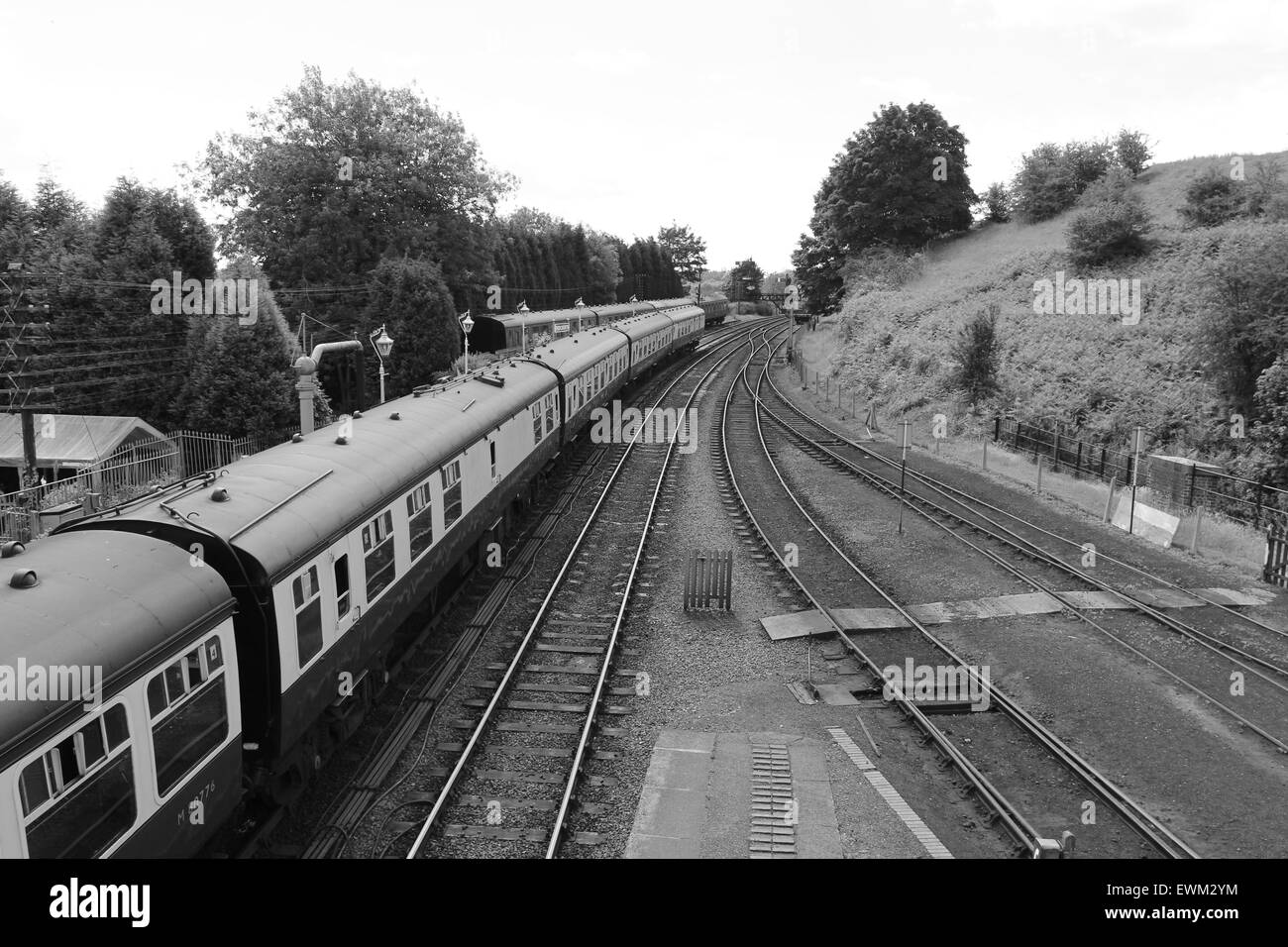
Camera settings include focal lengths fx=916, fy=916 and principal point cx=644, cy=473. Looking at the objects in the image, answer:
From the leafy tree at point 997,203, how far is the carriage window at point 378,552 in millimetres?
62280

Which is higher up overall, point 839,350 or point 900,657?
point 839,350

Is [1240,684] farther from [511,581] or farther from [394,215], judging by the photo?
[394,215]

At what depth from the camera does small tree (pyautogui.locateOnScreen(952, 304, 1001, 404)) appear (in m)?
32.6

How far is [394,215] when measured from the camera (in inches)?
1535

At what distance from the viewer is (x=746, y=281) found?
134375 millimetres

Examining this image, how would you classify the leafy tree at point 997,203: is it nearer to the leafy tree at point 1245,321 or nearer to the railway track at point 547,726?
the leafy tree at point 1245,321

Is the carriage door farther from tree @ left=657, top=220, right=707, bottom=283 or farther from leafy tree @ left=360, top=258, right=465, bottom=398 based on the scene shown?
tree @ left=657, top=220, right=707, bottom=283

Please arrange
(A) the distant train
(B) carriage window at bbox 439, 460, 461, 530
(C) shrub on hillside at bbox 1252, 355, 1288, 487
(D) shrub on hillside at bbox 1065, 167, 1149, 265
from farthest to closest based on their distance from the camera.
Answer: (A) the distant train, (D) shrub on hillside at bbox 1065, 167, 1149, 265, (C) shrub on hillside at bbox 1252, 355, 1288, 487, (B) carriage window at bbox 439, 460, 461, 530

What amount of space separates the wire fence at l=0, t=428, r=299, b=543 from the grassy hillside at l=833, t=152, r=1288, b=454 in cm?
2363

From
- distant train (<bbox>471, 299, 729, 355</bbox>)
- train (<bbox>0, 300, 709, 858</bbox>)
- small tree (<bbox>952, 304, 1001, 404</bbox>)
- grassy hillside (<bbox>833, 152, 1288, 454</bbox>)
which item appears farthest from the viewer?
distant train (<bbox>471, 299, 729, 355</bbox>)

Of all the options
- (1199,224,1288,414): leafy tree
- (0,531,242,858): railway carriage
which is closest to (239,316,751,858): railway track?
(0,531,242,858): railway carriage

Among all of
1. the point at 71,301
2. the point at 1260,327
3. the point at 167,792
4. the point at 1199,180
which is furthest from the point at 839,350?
the point at 167,792

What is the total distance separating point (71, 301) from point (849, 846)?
88.5ft
